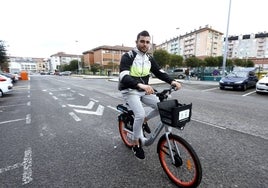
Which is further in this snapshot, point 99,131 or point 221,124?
point 221,124

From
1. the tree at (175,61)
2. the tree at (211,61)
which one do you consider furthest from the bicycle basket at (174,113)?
the tree at (211,61)

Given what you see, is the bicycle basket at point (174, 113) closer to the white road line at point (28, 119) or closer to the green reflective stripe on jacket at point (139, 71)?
the green reflective stripe on jacket at point (139, 71)

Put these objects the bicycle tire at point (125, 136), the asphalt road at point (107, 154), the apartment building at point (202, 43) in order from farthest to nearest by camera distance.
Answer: the apartment building at point (202, 43) → the bicycle tire at point (125, 136) → the asphalt road at point (107, 154)

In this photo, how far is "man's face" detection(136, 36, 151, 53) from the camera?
2729 mm

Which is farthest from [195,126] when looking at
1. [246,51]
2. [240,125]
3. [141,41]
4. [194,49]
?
[246,51]

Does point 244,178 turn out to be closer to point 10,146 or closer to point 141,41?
point 141,41

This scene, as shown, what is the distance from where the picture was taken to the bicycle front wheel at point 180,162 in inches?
84.7

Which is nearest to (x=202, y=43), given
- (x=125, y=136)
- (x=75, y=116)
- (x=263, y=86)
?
(x=263, y=86)

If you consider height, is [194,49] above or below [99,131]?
above

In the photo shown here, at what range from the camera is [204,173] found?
262cm

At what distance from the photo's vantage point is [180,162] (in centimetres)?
235

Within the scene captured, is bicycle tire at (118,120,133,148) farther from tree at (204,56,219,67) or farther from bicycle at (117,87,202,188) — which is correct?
tree at (204,56,219,67)

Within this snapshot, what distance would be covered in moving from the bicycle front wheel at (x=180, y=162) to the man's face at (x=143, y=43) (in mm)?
1433

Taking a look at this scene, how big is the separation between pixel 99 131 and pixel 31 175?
200 cm
